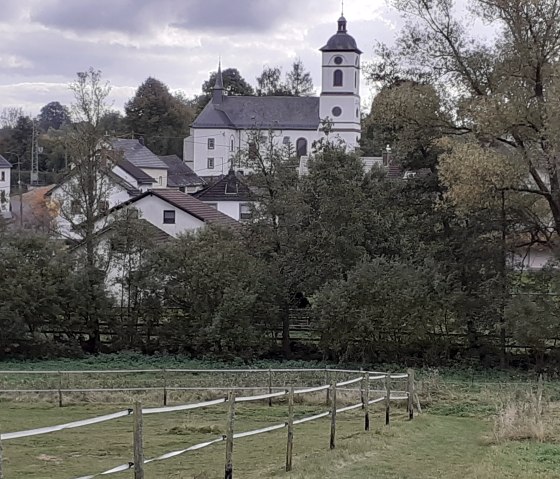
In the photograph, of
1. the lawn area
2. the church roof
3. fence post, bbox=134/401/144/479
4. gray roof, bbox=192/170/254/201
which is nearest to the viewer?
fence post, bbox=134/401/144/479

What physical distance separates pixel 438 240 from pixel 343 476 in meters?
21.5

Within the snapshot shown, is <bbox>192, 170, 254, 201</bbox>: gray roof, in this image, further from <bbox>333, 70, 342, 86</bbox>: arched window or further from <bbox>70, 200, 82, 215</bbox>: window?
<bbox>333, 70, 342, 86</bbox>: arched window

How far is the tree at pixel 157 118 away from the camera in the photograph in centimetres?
9671

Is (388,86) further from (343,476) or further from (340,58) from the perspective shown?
(340,58)

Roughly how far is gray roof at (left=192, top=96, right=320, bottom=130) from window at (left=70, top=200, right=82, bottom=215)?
68648 millimetres

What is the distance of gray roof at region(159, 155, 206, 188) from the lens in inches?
3279

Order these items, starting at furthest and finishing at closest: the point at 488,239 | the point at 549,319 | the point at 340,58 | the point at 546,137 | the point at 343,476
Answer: the point at 340,58 → the point at 488,239 → the point at 549,319 → the point at 546,137 → the point at 343,476

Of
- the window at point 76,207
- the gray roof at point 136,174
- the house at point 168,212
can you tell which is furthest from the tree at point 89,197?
the gray roof at point 136,174

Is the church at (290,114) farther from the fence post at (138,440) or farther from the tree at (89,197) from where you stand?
the fence post at (138,440)

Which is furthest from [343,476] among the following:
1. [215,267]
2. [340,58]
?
[340,58]

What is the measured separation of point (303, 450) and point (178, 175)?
76010 mm

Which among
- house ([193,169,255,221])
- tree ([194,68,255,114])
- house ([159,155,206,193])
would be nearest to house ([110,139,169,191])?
house ([159,155,206,193])

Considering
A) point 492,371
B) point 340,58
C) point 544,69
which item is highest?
point 340,58

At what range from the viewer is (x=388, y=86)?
2934cm
